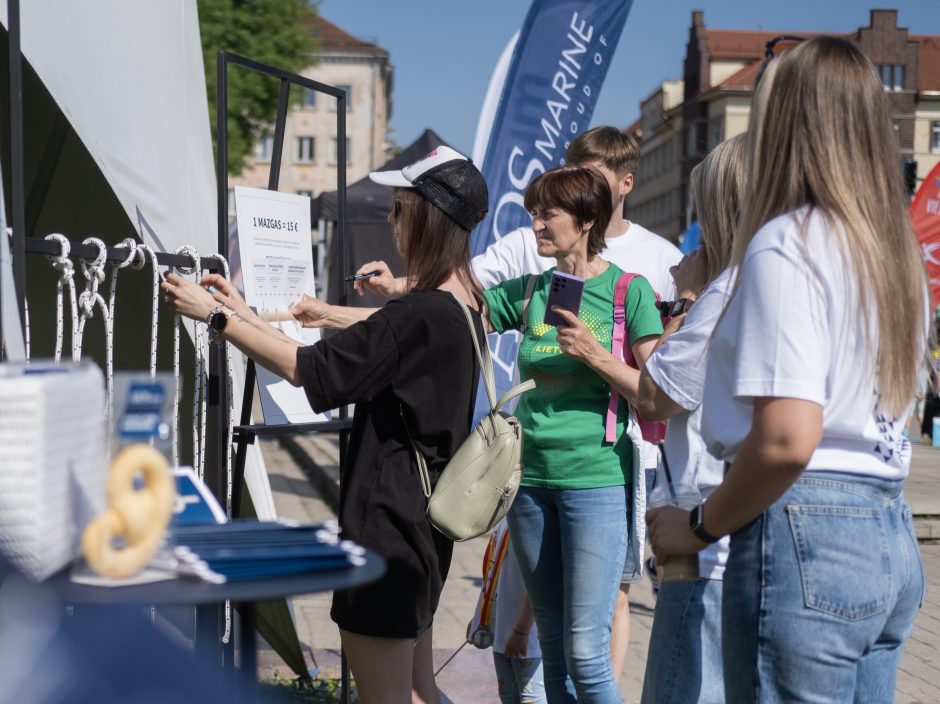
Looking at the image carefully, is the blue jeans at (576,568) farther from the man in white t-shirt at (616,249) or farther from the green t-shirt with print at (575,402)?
the man in white t-shirt at (616,249)

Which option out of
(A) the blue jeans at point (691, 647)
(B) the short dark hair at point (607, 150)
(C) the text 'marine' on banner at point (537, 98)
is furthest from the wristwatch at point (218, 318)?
(C) the text 'marine' on banner at point (537, 98)

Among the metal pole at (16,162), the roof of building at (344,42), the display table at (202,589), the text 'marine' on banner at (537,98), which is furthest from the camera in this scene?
the roof of building at (344,42)

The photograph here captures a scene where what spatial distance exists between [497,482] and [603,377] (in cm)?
56

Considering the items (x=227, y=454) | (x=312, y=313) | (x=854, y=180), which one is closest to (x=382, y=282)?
(x=312, y=313)

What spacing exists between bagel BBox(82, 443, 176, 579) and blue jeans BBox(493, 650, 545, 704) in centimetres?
295

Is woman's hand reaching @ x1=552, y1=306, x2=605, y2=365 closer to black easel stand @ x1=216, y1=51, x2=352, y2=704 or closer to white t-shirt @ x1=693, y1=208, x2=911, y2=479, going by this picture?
black easel stand @ x1=216, y1=51, x2=352, y2=704

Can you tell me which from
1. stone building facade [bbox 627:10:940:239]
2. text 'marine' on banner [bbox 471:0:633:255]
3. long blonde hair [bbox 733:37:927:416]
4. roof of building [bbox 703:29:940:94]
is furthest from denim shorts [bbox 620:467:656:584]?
roof of building [bbox 703:29:940:94]

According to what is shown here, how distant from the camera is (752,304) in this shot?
5.74ft

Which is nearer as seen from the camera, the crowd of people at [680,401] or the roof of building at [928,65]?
the crowd of people at [680,401]

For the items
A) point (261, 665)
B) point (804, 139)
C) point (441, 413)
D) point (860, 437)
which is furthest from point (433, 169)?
point (261, 665)

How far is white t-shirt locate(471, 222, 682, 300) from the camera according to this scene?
395cm

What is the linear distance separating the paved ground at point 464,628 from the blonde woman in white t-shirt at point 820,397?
281cm

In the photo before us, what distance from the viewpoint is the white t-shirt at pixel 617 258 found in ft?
13.0

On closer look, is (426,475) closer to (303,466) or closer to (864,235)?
(864,235)
